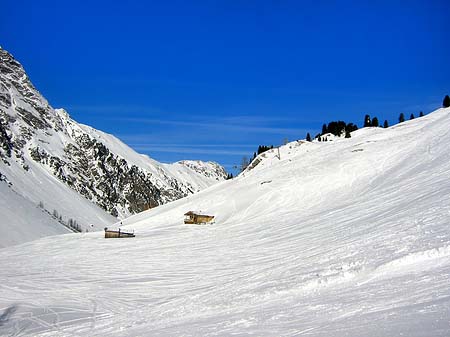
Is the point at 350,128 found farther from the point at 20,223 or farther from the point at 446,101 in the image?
the point at 20,223

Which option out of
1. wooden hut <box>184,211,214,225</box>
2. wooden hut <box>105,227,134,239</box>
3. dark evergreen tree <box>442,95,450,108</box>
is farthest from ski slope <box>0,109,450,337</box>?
dark evergreen tree <box>442,95,450,108</box>

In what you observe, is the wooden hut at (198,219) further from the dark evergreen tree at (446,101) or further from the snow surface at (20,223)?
the snow surface at (20,223)

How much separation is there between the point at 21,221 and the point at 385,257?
166 metres

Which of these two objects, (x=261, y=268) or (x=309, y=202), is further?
(x=309, y=202)

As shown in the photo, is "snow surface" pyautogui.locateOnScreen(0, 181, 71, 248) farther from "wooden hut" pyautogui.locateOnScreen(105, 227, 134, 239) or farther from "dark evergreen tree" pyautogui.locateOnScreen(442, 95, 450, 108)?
"dark evergreen tree" pyautogui.locateOnScreen(442, 95, 450, 108)

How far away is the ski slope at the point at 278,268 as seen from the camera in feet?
37.1

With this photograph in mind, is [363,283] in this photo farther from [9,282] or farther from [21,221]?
[21,221]

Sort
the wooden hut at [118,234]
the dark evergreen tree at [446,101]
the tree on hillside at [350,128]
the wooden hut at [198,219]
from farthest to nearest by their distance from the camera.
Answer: the tree on hillside at [350,128], the dark evergreen tree at [446,101], the wooden hut at [198,219], the wooden hut at [118,234]

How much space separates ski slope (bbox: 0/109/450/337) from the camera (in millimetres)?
11320

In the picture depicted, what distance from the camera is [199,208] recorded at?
51062 millimetres

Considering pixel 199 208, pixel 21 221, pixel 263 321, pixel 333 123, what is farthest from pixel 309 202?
pixel 21 221

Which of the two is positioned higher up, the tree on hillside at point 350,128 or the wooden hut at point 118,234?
the tree on hillside at point 350,128

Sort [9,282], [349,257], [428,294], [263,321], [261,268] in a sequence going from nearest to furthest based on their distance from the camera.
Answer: [428,294], [263,321], [349,257], [261,268], [9,282]

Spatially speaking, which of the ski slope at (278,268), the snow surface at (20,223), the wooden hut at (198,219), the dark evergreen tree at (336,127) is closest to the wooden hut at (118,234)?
the ski slope at (278,268)
